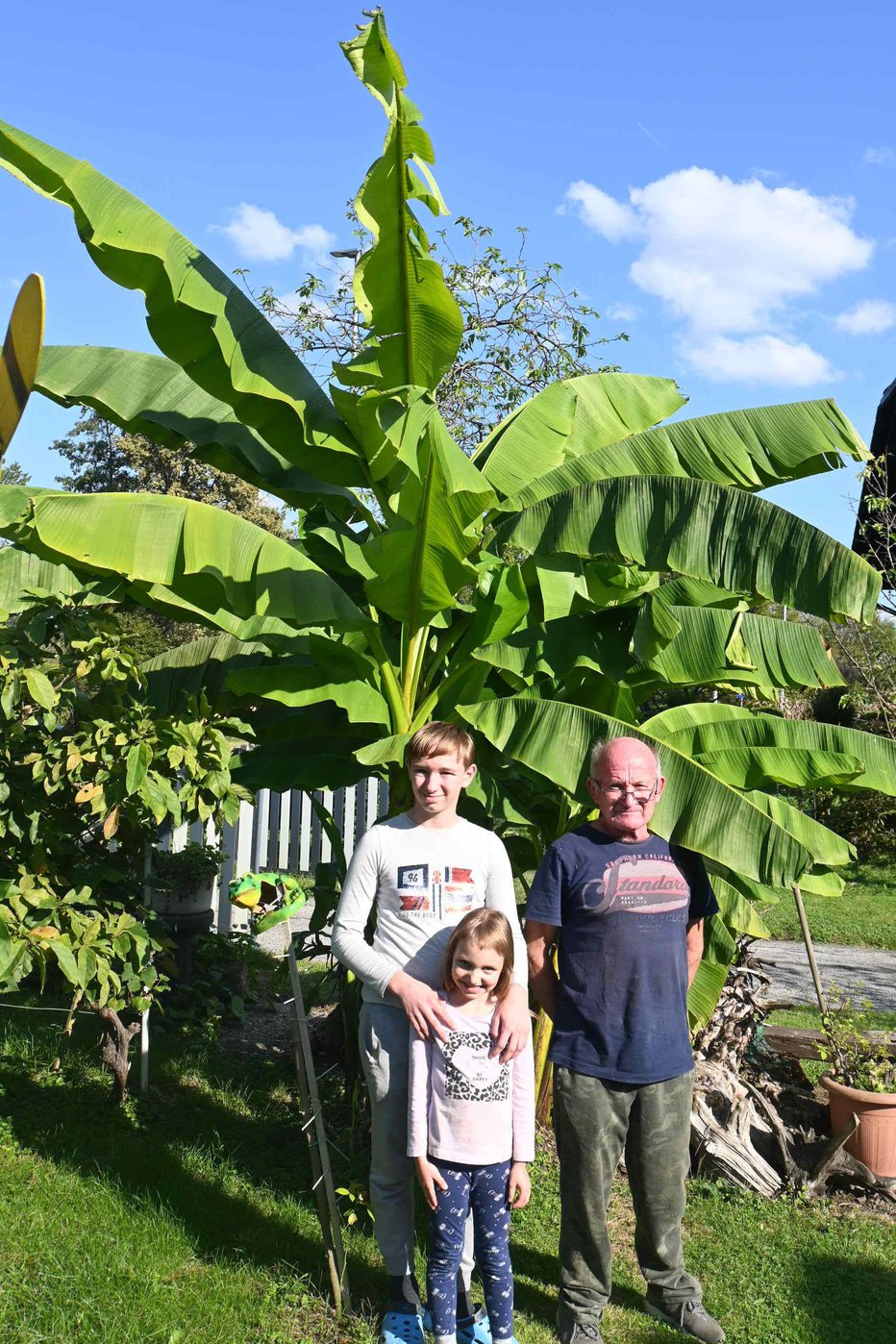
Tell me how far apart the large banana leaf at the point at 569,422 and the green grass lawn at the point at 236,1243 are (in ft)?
10.7

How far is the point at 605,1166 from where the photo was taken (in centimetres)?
353

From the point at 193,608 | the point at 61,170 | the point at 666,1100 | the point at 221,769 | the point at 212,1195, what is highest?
the point at 61,170

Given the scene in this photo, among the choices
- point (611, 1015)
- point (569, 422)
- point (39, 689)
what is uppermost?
point (569, 422)

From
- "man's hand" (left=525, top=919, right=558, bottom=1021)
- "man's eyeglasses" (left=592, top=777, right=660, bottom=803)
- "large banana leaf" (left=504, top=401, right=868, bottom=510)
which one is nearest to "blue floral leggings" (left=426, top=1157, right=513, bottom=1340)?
"man's hand" (left=525, top=919, right=558, bottom=1021)

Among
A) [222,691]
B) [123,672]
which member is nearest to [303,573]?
[123,672]

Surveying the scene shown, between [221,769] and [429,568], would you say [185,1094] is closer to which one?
[221,769]

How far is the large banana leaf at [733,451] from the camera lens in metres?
5.10

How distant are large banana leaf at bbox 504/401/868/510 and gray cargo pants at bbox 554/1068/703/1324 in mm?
2705

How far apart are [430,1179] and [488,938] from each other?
2.36 ft

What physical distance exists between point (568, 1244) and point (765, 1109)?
2052mm

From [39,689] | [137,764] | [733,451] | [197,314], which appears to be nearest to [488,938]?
[137,764]

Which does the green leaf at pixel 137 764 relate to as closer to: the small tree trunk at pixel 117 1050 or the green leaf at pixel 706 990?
the small tree trunk at pixel 117 1050

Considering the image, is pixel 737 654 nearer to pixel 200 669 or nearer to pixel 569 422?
pixel 569 422

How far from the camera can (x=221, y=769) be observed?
4.48 m
